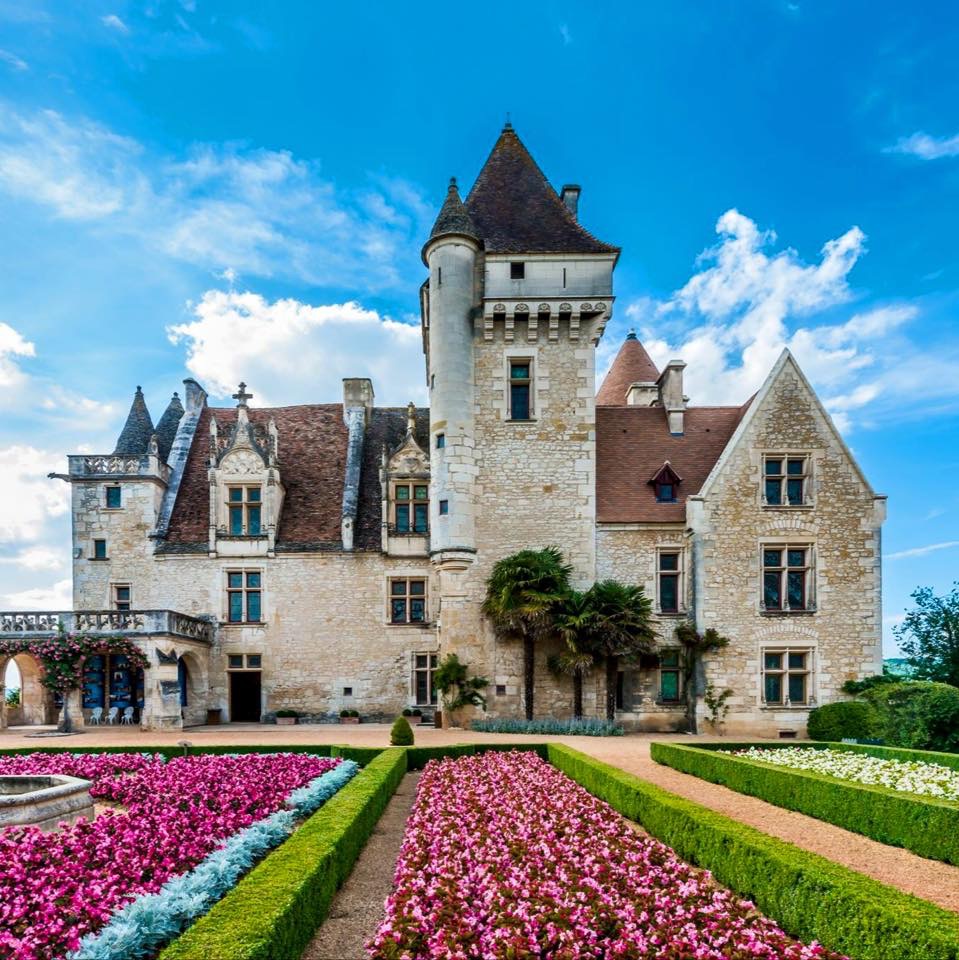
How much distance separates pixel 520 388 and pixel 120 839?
54.0 ft

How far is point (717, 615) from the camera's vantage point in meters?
Result: 19.7

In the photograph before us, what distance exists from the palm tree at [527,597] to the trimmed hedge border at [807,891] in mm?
10150

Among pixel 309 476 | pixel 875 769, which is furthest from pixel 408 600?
pixel 875 769

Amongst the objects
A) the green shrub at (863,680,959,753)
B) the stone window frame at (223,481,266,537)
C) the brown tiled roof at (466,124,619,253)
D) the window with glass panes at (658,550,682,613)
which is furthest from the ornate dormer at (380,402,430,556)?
the green shrub at (863,680,959,753)

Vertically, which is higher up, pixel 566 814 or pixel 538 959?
pixel 538 959

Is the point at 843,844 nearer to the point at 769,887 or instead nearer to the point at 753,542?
the point at 769,887

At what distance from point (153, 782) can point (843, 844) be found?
9.64 meters

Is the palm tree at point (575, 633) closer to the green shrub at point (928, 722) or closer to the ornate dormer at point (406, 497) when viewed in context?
the ornate dormer at point (406, 497)

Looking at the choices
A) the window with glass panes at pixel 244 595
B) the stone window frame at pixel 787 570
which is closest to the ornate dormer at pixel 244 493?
the window with glass panes at pixel 244 595

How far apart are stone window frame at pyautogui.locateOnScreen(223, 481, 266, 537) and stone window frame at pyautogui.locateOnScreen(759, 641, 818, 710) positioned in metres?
15.9

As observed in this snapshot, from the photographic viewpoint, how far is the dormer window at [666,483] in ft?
69.0

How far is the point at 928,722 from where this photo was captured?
13547mm

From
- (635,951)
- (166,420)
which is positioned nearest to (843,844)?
(635,951)

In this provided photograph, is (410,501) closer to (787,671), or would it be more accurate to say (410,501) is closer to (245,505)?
(245,505)
